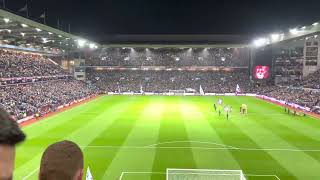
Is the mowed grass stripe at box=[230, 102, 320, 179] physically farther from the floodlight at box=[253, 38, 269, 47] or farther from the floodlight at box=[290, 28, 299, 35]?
the floodlight at box=[253, 38, 269, 47]

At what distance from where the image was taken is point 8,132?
69.6 inches

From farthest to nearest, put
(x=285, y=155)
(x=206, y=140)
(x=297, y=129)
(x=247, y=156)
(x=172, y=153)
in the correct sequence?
(x=297, y=129), (x=206, y=140), (x=172, y=153), (x=285, y=155), (x=247, y=156)

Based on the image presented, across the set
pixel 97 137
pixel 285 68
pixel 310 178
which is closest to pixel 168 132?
pixel 97 137

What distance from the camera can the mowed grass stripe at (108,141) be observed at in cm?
2322

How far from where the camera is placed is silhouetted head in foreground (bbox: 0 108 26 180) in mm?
1763

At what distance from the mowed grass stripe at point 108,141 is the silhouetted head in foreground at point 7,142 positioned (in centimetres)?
1983

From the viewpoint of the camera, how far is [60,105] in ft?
184

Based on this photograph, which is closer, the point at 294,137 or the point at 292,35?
the point at 294,137

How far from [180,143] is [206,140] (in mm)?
2579

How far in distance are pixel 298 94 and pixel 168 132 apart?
3792cm

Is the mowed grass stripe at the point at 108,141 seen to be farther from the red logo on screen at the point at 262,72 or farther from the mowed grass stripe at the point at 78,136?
the red logo on screen at the point at 262,72

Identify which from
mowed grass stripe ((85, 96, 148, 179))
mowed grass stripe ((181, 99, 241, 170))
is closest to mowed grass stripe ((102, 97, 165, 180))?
mowed grass stripe ((85, 96, 148, 179))

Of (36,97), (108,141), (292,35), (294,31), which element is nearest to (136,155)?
(108,141)

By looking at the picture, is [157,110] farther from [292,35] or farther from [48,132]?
[292,35]
